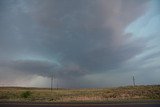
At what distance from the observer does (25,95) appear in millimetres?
67562

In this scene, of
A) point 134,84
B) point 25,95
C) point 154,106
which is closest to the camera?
point 154,106

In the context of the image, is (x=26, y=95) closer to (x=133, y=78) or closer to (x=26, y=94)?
(x=26, y=94)

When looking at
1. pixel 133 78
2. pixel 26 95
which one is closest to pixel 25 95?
pixel 26 95

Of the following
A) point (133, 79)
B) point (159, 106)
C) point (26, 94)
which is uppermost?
point (133, 79)

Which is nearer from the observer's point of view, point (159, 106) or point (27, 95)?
point (159, 106)

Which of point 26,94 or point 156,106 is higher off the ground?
point 26,94

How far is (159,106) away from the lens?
70.6ft

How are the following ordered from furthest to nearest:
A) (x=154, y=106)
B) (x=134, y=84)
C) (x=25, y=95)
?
(x=134, y=84)
(x=25, y=95)
(x=154, y=106)

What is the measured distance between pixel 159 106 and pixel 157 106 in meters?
0.20

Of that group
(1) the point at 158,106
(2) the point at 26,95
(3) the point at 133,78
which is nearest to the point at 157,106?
(1) the point at 158,106

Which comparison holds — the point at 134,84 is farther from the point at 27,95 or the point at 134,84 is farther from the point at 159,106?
the point at 159,106

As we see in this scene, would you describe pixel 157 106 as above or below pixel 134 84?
below

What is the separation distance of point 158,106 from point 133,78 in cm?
8120

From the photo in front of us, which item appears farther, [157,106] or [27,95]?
[27,95]
